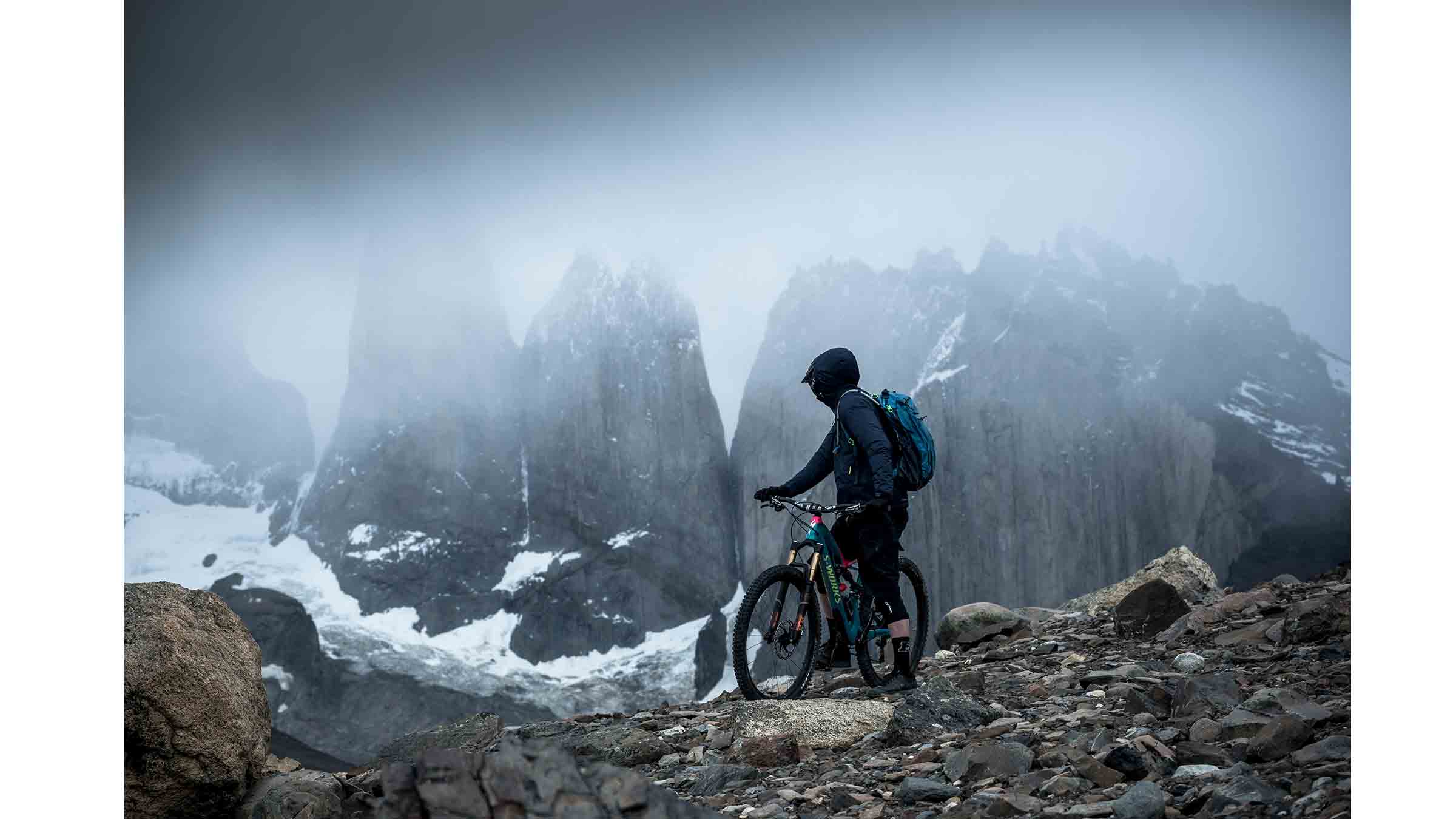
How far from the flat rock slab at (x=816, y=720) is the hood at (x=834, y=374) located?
1.39 meters

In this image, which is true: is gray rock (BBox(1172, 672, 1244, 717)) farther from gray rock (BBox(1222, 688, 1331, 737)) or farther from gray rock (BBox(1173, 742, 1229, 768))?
gray rock (BBox(1173, 742, 1229, 768))

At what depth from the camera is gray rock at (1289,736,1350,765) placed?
2670 mm

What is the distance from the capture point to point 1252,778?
99.5 inches

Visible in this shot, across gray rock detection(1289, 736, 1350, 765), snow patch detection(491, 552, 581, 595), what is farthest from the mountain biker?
snow patch detection(491, 552, 581, 595)

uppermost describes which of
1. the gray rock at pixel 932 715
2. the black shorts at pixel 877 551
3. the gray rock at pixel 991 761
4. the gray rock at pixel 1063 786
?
the black shorts at pixel 877 551

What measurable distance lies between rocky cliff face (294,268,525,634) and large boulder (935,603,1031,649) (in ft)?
45.6

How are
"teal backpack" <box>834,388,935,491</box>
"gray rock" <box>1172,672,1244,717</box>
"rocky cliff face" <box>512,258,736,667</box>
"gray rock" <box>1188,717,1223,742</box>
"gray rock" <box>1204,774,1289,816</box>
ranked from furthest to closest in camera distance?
"rocky cliff face" <box>512,258,736,667</box>
"teal backpack" <box>834,388,935,491</box>
"gray rock" <box>1172,672,1244,717</box>
"gray rock" <box>1188,717,1223,742</box>
"gray rock" <box>1204,774,1289,816</box>

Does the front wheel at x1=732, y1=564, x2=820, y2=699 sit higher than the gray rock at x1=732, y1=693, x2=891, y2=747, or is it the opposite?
the front wheel at x1=732, y1=564, x2=820, y2=699

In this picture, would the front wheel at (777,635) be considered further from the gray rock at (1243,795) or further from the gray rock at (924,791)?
the gray rock at (1243,795)

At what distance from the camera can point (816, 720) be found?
12.8 ft

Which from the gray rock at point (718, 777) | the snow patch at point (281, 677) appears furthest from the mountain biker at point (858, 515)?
the snow patch at point (281, 677)

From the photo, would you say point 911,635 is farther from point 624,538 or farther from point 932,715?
point 624,538

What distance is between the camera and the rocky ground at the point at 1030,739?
2.54 meters
